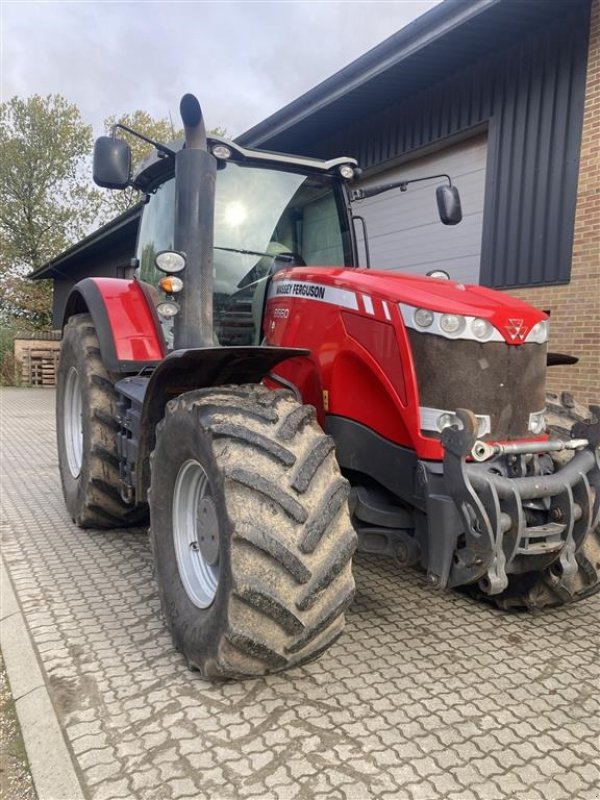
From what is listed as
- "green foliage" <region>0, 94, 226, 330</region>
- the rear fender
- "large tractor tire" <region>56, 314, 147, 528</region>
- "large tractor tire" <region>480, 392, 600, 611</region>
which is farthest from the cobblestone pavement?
"green foliage" <region>0, 94, 226, 330</region>

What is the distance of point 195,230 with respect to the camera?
2.94 meters

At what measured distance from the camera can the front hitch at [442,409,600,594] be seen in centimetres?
215

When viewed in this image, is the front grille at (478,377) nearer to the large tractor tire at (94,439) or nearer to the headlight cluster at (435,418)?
the headlight cluster at (435,418)

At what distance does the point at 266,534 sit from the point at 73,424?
10.1 feet

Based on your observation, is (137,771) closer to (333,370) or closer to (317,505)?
(317,505)

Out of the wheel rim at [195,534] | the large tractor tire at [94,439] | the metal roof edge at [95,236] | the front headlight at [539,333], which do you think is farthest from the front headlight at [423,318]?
the metal roof edge at [95,236]

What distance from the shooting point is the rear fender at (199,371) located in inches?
97.5

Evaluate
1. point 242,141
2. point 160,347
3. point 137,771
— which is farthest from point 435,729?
point 242,141

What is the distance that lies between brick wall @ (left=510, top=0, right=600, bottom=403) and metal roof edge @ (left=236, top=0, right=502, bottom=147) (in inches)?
54.4

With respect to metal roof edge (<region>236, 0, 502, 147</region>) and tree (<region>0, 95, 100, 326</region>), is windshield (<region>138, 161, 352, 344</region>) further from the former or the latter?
tree (<region>0, 95, 100, 326</region>)

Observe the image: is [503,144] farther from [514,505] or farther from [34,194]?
[34,194]

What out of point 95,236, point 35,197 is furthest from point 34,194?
point 95,236

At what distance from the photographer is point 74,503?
4293 millimetres

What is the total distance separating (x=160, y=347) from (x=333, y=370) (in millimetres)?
1359
